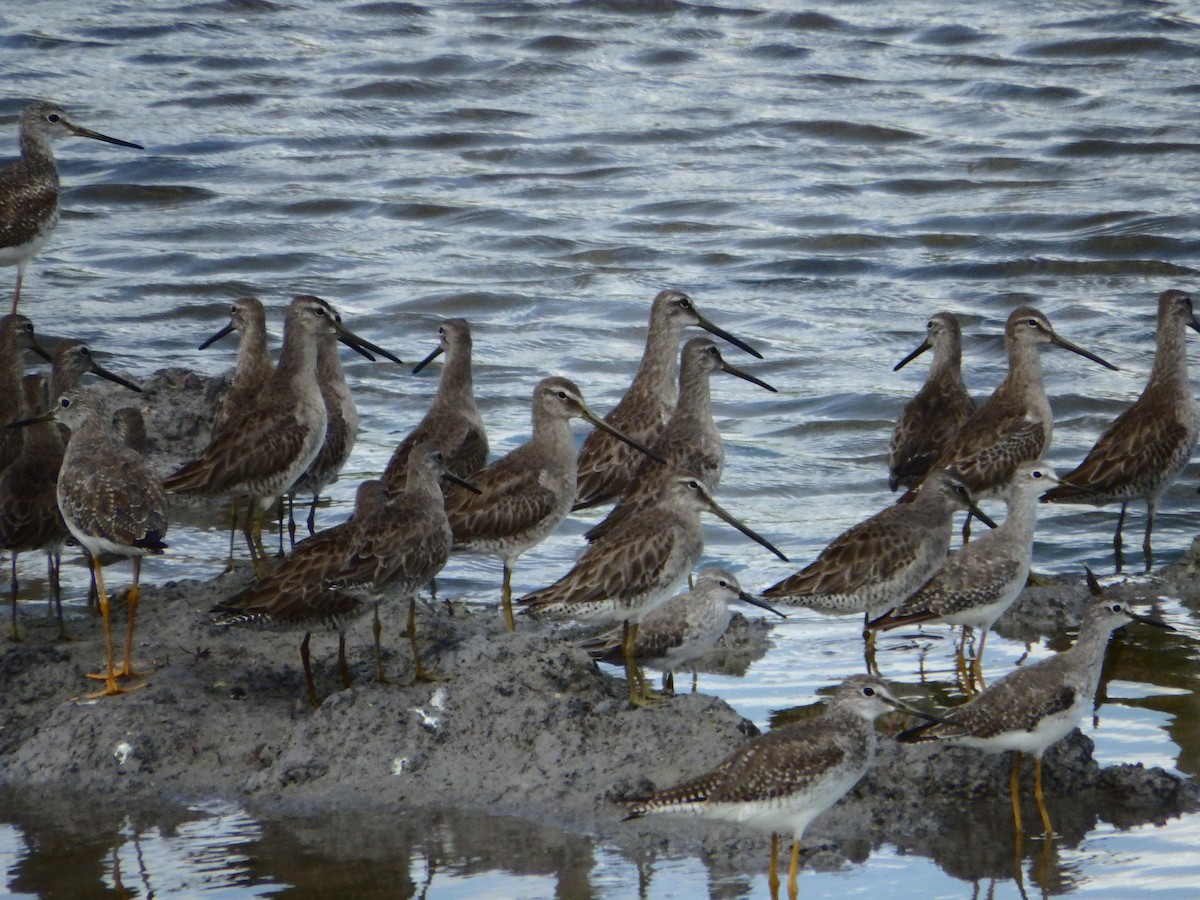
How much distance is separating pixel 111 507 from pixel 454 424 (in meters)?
2.58

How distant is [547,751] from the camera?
22.1 feet

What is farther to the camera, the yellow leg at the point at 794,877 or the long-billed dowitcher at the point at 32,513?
the long-billed dowitcher at the point at 32,513

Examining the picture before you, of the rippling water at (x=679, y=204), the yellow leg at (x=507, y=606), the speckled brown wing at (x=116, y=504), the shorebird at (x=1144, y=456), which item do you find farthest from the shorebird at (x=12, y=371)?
the shorebird at (x=1144, y=456)

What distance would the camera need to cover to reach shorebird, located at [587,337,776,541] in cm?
909

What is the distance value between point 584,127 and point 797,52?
9.49 ft

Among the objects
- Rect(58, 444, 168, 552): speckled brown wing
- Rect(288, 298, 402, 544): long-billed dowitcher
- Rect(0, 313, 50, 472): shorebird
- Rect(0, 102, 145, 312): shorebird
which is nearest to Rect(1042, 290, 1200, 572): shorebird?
Rect(288, 298, 402, 544): long-billed dowitcher

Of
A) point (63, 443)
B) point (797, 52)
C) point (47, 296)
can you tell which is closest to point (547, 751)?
point (63, 443)

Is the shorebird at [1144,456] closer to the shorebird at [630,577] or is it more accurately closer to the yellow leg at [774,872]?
the shorebird at [630,577]

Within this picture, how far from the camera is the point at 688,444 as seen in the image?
9.57 meters

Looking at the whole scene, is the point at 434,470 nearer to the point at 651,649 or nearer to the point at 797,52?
the point at 651,649

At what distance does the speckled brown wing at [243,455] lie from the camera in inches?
352

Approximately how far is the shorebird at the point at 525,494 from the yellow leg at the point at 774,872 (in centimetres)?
262

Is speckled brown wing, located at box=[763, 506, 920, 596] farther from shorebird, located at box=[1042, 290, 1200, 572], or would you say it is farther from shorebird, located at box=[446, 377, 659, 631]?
shorebird, located at box=[1042, 290, 1200, 572]

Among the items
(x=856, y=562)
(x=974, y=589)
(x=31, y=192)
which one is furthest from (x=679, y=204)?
(x=974, y=589)
